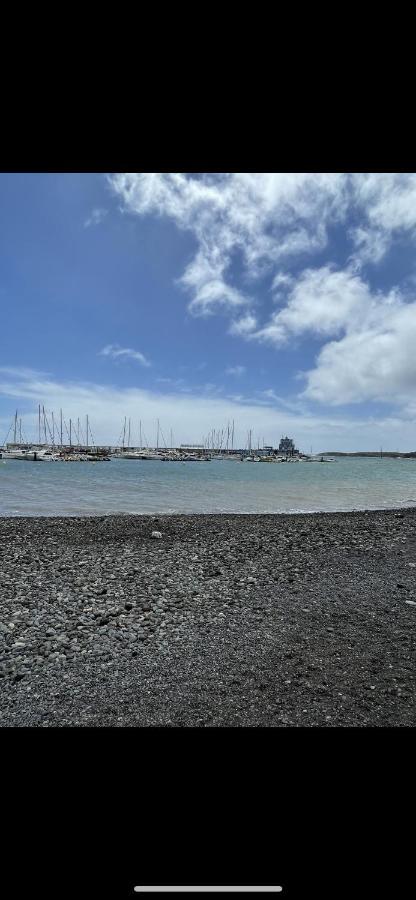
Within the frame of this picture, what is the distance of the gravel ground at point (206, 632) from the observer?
2303mm

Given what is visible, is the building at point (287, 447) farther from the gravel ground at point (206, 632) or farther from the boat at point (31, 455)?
the gravel ground at point (206, 632)

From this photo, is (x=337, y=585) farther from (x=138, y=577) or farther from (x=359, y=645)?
(x=138, y=577)
